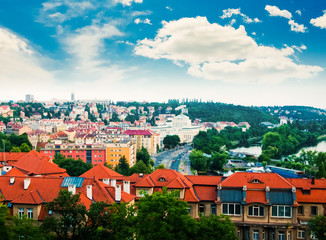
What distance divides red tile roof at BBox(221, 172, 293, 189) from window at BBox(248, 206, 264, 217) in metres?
1.34

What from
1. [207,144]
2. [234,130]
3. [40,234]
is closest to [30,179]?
[40,234]

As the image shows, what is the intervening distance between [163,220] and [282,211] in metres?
9.24

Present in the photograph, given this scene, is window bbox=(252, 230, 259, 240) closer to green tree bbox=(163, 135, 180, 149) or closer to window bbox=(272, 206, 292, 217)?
window bbox=(272, 206, 292, 217)

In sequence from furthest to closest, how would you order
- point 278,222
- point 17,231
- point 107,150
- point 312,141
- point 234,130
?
point 234,130 → point 312,141 → point 107,150 → point 278,222 → point 17,231

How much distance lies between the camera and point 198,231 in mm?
16016

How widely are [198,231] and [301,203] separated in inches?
367

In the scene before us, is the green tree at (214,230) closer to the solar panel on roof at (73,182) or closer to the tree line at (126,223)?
the tree line at (126,223)

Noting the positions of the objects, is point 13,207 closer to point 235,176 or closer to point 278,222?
point 235,176

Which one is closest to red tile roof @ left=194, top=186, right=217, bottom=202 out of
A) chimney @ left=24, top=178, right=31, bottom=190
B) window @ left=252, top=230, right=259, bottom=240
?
window @ left=252, top=230, right=259, bottom=240

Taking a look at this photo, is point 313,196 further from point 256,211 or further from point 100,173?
point 100,173

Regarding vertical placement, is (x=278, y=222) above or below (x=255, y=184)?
below

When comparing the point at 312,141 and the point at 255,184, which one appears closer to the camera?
the point at 255,184

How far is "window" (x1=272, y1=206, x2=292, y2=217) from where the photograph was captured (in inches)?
842

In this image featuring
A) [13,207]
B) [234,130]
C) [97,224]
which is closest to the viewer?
[97,224]
